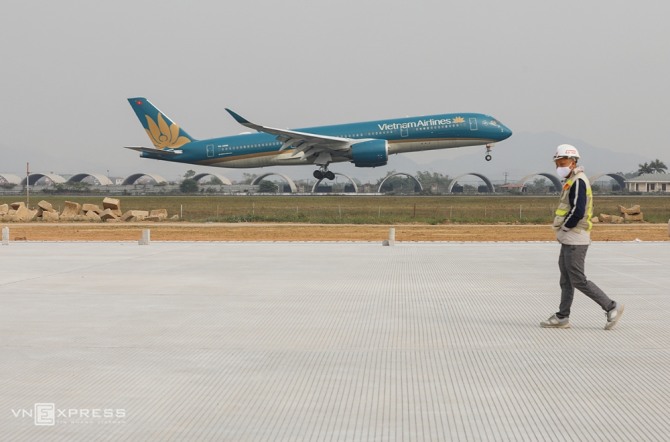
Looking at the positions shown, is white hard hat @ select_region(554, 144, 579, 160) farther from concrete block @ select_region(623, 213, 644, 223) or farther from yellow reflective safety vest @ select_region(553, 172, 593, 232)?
concrete block @ select_region(623, 213, 644, 223)

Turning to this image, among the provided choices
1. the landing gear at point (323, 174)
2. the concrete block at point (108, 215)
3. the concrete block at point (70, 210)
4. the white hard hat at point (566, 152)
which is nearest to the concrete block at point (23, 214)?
the concrete block at point (70, 210)

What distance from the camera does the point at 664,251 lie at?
65.4ft

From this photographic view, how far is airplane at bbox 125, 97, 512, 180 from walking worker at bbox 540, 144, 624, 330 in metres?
46.0

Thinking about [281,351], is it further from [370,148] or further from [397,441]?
[370,148]

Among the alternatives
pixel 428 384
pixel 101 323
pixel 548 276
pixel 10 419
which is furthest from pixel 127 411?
pixel 548 276

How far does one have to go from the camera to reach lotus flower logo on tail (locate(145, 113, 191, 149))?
68.9 m

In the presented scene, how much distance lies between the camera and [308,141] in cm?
5731

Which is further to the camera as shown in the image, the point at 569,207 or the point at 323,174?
the point at 323,174

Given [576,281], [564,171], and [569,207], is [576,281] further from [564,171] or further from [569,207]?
[564,171]

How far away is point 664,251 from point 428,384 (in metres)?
15.0

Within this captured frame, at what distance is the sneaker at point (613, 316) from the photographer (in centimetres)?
912

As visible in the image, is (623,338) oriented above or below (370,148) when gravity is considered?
below

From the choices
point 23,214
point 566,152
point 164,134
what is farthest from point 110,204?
point 566,152

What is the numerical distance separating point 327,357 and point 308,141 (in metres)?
50.1
